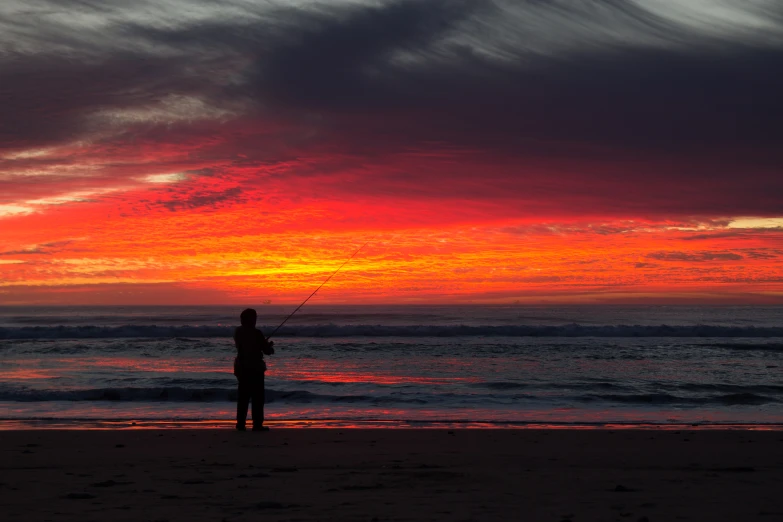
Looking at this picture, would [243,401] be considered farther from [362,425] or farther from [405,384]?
[405,384]

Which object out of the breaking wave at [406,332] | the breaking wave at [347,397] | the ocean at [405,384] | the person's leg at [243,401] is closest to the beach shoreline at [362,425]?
the ocean at [405,384]

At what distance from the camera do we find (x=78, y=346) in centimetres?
2681

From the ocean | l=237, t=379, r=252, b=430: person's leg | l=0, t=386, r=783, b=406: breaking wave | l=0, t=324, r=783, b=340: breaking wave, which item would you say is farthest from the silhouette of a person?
l=0, t=324, r=783, b=340: breaking wave
